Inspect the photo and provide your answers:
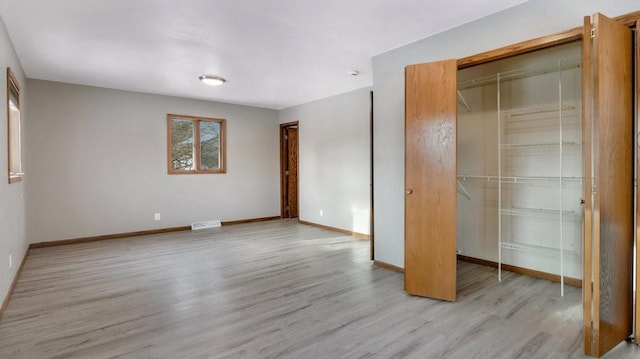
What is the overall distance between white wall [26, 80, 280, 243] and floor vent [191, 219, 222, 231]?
10 cm

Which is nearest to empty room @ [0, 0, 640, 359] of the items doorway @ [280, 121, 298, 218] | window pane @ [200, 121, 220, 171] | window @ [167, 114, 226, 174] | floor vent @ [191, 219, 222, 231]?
window @ [167, 114, 226, 174]

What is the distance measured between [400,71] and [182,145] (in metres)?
4.34

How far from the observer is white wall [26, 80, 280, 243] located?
4.88 m

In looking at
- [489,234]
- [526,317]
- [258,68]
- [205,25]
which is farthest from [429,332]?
[258,68]

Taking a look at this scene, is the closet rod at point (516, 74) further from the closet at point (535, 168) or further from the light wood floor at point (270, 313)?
the light wood floor at point (270, 313)

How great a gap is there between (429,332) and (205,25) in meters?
3.09

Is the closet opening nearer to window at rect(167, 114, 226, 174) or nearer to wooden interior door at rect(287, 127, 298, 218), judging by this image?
wooden interior door at rect(287, 127, 298, 218)

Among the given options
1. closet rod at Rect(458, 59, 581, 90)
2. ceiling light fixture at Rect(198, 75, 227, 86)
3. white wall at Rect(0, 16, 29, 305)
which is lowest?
white wall at Rect(0, 16, 29, 305)

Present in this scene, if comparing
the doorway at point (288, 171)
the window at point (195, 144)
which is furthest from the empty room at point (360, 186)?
the doorway at point (288, 171)

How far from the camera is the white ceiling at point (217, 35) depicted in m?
2.68

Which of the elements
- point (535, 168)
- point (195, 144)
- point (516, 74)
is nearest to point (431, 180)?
point (535, 168)

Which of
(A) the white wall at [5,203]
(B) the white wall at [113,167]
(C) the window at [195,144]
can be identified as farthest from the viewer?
(C) the window at [195,144]

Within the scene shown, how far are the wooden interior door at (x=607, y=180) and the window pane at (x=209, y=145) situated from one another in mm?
5862

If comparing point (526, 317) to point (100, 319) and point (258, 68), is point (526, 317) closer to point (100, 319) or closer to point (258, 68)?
point (100, 319)
